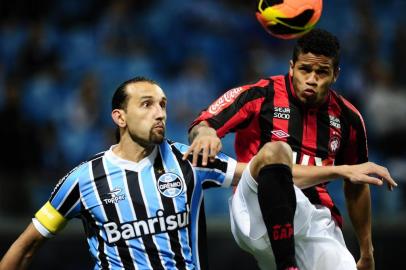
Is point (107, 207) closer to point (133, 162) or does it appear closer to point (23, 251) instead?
point (133, 162)

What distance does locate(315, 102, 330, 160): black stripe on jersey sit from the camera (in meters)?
4.77

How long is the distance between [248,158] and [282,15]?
839mm

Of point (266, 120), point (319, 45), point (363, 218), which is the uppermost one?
point (319, 45)

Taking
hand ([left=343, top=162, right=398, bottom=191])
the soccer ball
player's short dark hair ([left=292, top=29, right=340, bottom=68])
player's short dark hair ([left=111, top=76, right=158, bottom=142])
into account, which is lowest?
hand ([left=343, top=162, right=398, bottom=191])

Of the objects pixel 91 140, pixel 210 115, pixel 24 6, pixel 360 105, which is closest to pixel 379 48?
pixel 360 105

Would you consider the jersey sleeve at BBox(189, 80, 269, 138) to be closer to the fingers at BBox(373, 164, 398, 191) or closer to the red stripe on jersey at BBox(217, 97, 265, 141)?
the red stripe on jersey at BBox(217, 97, 265, 141)

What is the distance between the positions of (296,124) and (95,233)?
1.25 meters

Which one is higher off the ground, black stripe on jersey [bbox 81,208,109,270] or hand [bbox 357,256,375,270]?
black stripe on jersey [bbox 81,208,109,270]

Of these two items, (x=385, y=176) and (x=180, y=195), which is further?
(x=180, y=195)

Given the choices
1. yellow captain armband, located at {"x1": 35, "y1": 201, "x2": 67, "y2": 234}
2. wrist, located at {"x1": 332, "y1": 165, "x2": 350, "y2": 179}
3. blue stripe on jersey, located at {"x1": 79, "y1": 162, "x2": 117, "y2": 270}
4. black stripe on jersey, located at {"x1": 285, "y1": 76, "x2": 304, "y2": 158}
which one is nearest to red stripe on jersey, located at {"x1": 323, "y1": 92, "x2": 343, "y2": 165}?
black stripe on jersey, located at {"x1": 285, "y1": 76, "x2": 304, "y2": 158}

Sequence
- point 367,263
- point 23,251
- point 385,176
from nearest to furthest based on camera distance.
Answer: point 385,176
point 23,251
point 367,263

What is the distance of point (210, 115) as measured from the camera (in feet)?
15.3

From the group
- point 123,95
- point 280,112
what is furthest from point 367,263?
point 123,95

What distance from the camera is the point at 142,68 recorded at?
912cm
